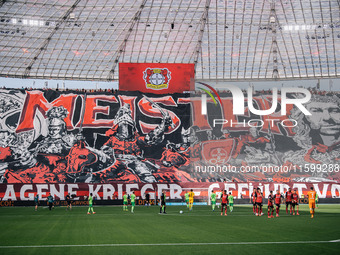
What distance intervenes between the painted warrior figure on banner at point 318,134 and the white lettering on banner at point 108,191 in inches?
961

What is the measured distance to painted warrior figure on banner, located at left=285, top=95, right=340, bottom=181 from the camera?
230ft

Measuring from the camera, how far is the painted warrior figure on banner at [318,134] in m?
70.2

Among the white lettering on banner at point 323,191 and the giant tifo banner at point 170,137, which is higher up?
the giant tifo banner at point 170,137

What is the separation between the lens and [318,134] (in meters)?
72.1

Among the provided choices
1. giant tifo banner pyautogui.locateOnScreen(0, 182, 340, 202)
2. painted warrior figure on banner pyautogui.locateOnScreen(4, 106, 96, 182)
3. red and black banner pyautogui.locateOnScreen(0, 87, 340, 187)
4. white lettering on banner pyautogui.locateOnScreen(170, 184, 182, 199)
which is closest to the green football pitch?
giant tifo banner pyautogui.locateOnScreen(0, 182, 340, 202)

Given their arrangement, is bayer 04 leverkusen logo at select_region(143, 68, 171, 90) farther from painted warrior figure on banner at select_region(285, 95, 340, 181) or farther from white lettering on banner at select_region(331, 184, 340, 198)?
white lettering on banner at select_region(331, 184, 340, 198)

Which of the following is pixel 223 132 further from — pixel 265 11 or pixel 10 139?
pixel 10 139

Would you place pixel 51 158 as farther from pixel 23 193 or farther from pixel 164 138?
pixel 164 138

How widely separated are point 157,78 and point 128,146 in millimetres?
10745

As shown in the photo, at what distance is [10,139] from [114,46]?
1964cm

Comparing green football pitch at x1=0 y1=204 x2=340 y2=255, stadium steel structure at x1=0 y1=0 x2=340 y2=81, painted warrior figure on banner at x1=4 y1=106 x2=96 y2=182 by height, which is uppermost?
stadium steel structure at x1=0 y1=0 x2=340 y2=81

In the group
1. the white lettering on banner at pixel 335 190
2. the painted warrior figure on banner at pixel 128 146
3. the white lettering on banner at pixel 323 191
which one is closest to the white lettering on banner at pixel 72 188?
the painted warrior figure on banner at pixel 128 146

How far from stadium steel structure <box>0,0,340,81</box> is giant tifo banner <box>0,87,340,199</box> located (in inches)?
253

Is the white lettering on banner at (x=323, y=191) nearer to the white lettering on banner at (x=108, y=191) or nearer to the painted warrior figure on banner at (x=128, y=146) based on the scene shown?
the painted warrior figure on banner at (x=128, y=146)
